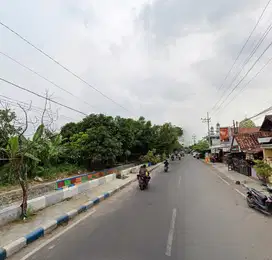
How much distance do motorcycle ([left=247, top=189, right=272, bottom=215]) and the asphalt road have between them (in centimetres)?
36

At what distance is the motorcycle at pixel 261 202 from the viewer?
364 inches

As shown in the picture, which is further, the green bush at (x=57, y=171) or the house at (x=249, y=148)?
the house at (x=249, y=148)

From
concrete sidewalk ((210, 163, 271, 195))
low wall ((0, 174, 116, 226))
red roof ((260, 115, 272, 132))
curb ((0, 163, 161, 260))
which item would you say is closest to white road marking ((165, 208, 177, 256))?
curb ((0, 163, 161, 260))

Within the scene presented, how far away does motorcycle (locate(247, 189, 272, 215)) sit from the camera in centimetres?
925

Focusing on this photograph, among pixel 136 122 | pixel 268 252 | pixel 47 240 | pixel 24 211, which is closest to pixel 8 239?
pixel 47 240

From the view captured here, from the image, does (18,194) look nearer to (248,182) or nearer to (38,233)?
(38,233)

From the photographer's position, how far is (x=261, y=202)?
31.3 feet

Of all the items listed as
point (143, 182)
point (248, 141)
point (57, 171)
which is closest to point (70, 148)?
point (57, 171)

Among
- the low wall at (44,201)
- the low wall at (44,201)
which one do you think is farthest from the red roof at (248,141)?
the low wall at (44,201)

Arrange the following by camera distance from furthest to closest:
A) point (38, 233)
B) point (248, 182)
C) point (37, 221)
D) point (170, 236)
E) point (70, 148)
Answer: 1. point (70, 148)
2. point (248, 182)
3. point (37, 221)
4. point (38, 233)
5. point (170, 236)

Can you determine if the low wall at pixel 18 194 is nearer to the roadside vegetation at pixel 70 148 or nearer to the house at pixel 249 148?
the roadside vegetation at pixel 70 148

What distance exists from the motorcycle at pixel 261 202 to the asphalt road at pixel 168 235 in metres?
0.36

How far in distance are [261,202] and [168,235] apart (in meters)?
4.63

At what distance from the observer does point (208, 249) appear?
5.73 m
